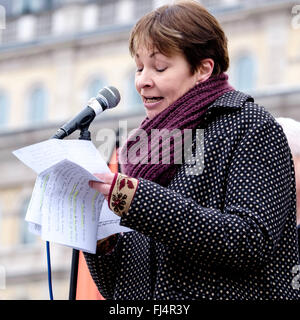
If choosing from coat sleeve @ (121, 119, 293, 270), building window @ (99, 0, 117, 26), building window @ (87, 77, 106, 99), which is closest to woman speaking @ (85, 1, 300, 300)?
coat sleeve @ (121, 119, 293, 270)

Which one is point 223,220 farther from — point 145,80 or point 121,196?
point 145,80

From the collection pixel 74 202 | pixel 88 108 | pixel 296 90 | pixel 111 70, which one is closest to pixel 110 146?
pixel 88 108

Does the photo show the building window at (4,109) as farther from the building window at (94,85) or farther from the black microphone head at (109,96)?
the black microphone head at (109,96)

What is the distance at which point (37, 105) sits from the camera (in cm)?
2222

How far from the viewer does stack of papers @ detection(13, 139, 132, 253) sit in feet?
6.75

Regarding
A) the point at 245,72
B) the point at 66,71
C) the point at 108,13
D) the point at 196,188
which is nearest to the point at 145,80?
the point at 196,188

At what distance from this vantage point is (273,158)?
2.12 m

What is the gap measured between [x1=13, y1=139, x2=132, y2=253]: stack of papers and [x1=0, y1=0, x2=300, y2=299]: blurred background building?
15715mm

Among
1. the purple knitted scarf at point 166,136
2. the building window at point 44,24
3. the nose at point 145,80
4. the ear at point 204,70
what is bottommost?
the purple knitted scarf at point 166,136

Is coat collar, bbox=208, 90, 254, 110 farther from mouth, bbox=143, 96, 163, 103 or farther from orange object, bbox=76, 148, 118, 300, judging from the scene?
orange object, bbox=76, 148, 118, 300

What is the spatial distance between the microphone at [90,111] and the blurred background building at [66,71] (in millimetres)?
15393

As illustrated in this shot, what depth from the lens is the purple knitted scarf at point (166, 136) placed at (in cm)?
220

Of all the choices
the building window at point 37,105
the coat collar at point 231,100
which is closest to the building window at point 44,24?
the building window at point 37,105

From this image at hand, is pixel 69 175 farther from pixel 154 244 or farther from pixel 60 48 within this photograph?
pixel 60 48
